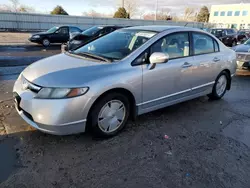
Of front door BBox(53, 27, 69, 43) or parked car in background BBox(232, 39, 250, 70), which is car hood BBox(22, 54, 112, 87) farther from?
front door BBox(53, 27, 69, 43)

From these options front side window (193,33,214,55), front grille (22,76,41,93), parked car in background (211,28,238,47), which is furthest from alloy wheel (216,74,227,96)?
parked car in background (211,28,238,47)

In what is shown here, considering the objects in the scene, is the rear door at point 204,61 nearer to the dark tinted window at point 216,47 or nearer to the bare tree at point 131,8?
the dark tinted window at point 216,47

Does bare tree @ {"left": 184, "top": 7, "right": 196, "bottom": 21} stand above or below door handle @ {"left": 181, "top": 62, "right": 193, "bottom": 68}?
above

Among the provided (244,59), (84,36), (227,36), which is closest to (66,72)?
(244,59)

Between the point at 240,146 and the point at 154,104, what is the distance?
143 centimetres

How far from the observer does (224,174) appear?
8.61 feet

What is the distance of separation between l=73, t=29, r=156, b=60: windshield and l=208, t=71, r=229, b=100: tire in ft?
7.08

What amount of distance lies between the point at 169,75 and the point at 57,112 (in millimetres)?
1943

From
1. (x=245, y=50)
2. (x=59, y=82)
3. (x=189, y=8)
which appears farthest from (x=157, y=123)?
(x=189, y=8)

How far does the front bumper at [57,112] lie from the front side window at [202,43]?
2549mm

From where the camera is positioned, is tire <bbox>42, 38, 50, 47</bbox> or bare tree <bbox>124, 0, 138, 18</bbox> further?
bare tree <bbox>124, 0, 138, 18</bbox>

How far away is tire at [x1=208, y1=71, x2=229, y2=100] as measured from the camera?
4938 mm

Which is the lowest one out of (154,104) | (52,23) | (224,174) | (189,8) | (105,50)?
(224,174)

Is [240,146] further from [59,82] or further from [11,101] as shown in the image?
[11,101]
